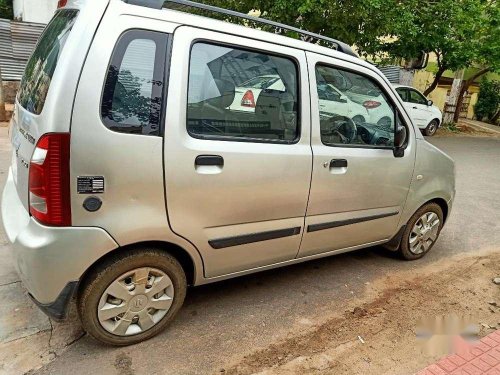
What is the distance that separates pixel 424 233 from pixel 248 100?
237 cm

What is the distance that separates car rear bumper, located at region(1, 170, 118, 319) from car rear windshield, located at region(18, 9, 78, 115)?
62 centimetres

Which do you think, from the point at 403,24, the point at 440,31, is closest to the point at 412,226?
the point at 403,24

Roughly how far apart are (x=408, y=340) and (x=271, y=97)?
1.88m

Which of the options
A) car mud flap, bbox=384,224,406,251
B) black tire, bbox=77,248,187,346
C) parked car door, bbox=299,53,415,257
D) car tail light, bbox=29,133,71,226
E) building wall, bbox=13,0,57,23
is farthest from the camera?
building wall, bbox=13,0,57,23

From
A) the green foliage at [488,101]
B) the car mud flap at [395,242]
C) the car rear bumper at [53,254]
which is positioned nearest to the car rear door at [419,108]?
the green foliage at [488,101]

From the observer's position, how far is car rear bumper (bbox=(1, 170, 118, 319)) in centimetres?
203

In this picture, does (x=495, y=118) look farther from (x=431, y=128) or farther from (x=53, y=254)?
(x=53, y=254)

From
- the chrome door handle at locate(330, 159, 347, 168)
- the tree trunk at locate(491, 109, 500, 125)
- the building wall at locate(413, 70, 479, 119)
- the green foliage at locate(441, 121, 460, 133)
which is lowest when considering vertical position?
the green foliage at locate(441, 121, 460, 133)

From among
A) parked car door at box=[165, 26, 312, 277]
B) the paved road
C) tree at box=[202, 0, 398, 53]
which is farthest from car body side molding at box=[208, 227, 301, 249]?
tree at box=[202, 0, 398, 53]

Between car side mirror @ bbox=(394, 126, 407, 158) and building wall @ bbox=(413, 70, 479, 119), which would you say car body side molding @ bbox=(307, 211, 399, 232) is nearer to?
car side mirror @ bbox=(394, 126, 407, 158)

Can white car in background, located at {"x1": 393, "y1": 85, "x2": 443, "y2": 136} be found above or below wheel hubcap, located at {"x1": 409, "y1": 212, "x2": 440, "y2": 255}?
above

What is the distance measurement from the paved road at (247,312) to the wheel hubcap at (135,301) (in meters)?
0.16

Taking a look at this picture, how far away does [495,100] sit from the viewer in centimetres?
2014

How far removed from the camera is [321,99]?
2793 millimetres
